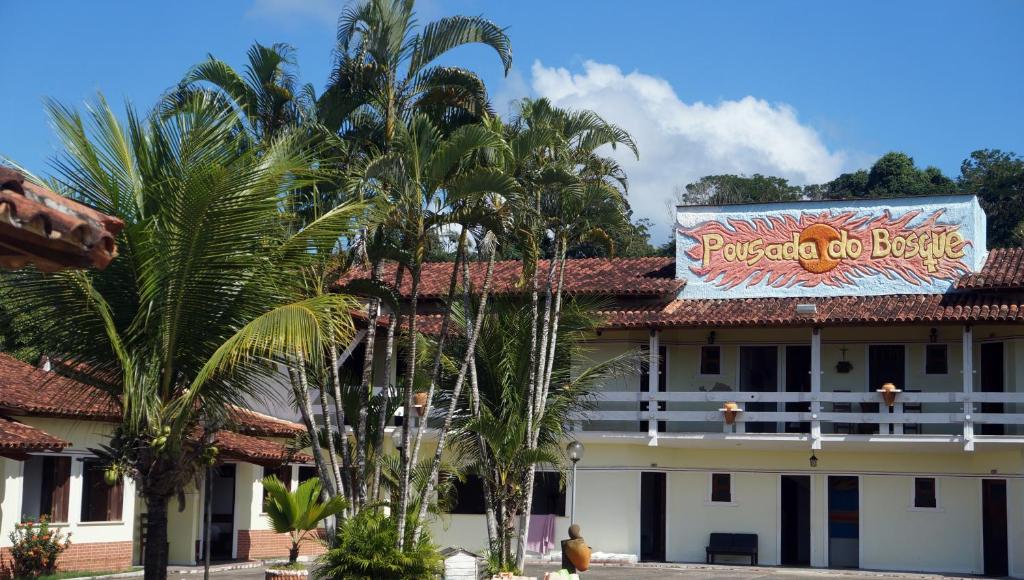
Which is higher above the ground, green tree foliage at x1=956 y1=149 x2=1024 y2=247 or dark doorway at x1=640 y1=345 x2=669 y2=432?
green tree foliage at x1=956 y1=149 x2=1024 y2=247

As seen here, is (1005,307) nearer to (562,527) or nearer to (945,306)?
(945,306)

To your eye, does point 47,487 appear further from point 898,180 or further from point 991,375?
point 898,180

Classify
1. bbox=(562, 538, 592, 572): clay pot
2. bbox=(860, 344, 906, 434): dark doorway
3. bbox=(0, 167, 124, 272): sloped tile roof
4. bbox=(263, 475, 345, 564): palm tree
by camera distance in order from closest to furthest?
bbox=(0, 167, 124, 272): sloped tile roof < bbox=(562, 538, 592, 572): clay pot < bbox=(263, 475, 345, 564): palm tree < bbox=(860, 344, 906, 434): dark doorway

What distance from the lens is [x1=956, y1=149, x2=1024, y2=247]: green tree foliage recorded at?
5119cm

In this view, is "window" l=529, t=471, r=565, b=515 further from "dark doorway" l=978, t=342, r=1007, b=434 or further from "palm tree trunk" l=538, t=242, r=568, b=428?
"dark doorway" l=978, t=342, r=1007, b=434

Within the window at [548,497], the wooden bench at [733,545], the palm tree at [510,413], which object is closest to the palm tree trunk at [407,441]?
the palm tree at [510,413]

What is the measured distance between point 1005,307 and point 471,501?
12625mm

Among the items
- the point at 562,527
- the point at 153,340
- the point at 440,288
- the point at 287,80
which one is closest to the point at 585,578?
the point at 562,527

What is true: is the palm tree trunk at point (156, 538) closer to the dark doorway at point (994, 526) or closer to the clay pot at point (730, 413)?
the clay pot at point (730, 413)

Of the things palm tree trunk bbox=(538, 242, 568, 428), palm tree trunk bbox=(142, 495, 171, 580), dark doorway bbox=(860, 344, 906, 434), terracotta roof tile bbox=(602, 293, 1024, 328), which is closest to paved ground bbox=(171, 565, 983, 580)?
dark doorway bbox=(860, 344, 906, 434)

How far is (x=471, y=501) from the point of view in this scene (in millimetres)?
28719

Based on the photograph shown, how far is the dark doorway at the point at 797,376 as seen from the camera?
28.0 meters

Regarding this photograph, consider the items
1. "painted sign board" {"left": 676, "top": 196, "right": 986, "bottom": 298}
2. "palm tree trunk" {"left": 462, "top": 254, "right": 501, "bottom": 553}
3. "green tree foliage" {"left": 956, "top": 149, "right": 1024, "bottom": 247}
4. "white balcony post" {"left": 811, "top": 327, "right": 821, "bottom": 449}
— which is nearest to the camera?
"palm tree trunk" {"left": 462, "top": 254, "right": 501, "bottom": 553}

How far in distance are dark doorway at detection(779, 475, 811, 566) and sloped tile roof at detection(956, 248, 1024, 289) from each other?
19.4 feet
